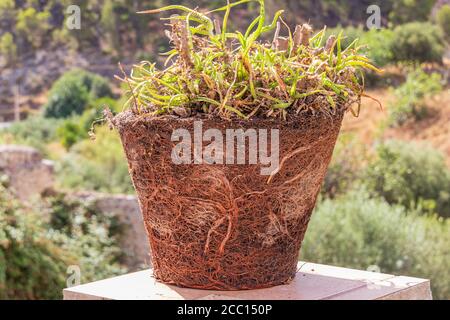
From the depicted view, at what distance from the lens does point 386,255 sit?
211 inches

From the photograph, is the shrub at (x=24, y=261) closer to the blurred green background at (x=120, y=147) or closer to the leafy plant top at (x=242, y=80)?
the blurred green background at (x=120, y=147)

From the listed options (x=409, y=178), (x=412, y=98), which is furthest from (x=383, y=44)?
(x=409, y=178)

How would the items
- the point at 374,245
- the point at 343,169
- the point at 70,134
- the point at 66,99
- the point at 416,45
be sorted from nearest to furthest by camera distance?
the point at 374,245 < the point at 343,169 < the point at 70,134 < the point at 416,45 < the point at 66,99

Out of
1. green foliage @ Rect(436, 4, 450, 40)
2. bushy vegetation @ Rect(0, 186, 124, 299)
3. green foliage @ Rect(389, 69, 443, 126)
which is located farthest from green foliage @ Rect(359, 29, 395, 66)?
bushy vegetation @ Rect(0, 186, 124, 299)

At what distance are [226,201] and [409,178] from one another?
7268 millimetres

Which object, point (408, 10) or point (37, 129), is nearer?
point (37, 129)

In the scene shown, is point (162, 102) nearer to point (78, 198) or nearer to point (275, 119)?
point (275, 119)

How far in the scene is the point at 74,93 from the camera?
43.8 ft

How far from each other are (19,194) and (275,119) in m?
5.28

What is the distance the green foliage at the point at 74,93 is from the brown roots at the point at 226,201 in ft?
39.3

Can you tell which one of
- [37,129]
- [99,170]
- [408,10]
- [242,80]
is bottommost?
[99,170]

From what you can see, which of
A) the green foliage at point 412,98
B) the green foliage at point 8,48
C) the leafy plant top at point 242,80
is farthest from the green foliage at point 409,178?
the green foliage at point 8,48

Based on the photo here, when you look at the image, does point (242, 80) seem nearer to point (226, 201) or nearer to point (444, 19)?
point (226, 201)
